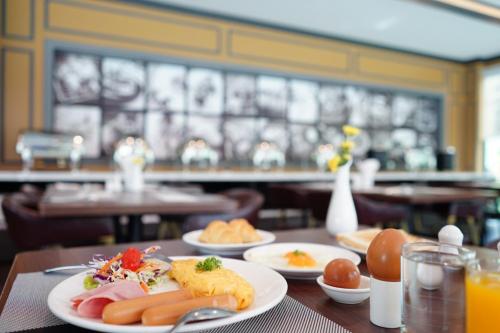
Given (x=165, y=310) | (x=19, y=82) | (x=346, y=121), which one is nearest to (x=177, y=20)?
(x=19, y=82)

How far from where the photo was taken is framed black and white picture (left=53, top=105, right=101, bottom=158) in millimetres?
5051

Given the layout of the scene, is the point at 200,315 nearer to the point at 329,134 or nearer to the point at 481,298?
the point at 481,298

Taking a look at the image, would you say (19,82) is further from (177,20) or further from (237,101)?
(237,101)

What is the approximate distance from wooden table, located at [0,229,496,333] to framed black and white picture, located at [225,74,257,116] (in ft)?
15.8

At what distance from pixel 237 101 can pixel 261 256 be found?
5304 millimetres

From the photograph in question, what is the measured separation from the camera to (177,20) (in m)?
5.66

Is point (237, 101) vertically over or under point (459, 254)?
over

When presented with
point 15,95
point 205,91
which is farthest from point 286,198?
point 15,95

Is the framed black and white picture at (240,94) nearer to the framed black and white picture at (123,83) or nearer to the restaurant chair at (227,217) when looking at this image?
the framed black and white picture at (123,83)

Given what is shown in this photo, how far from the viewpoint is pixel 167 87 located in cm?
568

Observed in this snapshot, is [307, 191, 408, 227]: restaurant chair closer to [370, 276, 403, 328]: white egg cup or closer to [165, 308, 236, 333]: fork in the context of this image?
[370, 276, 403, 328]: white egg cup

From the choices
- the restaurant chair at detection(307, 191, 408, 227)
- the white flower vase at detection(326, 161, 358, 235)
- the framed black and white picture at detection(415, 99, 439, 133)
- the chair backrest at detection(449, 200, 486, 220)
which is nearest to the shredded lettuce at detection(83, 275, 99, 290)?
the white flower vase at detection(326, 161, 358, 235)

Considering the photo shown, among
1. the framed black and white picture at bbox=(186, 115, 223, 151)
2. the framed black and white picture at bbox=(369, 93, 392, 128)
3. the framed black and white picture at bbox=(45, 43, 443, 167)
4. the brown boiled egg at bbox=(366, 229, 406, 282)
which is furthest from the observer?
the framed black and white picture at bbox=(369, 93, 392, 128)

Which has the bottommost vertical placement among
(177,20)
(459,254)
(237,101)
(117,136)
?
(459,254)
